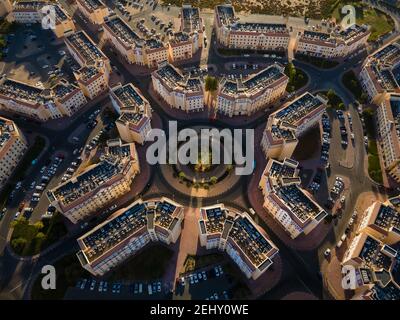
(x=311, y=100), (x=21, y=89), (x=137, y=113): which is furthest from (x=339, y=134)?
(x=21, y=89)

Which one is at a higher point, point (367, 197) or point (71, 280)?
point (367, 197)

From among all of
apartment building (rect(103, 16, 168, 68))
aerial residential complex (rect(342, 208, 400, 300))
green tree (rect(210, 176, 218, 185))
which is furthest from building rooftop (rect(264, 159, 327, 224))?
apartment building (rect(103, 16, 168, 68))

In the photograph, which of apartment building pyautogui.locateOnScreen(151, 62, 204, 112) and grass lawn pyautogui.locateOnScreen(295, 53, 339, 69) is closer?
apartment building pyautogui.locateOnScreen(151, 62, 204, 112)

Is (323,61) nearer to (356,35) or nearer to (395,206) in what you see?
(356,35)

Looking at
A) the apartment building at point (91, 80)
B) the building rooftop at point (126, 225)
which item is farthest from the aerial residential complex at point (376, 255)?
the apartment building at point (91, 80)

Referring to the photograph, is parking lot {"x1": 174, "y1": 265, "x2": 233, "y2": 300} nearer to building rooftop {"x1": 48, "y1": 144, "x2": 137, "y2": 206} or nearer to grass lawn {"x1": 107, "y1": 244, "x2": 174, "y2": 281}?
grass lawn {"x1": 107, "y1": 244, "x2": 174, "y2": 281}

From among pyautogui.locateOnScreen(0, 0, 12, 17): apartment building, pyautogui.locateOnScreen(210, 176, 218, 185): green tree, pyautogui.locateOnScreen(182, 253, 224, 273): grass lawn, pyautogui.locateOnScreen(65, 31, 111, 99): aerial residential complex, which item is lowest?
pyautogui.locateOnScreen(182, 253, 224, 273): grass lawn
